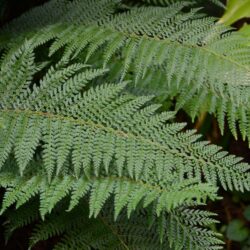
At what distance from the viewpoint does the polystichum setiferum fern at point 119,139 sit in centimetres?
134

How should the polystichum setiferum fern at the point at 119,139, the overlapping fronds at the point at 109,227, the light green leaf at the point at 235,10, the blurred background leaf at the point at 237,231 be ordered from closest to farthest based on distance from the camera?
the polystichum setiferum fern at the point at 119,139 → the overlapping fronds at the point at 109,227 → the light green leaf at the point at 235,10 → the blurred background leaf at the point at 237,231

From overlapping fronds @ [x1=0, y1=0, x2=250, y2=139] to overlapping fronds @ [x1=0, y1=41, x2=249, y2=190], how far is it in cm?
16

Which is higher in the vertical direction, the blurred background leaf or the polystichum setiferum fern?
the polystichum setiferum fern


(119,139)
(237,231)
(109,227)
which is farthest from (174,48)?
(237,231)

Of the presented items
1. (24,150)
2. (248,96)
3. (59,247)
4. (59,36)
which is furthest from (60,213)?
(248,96)

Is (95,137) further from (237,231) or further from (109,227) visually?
(237,231)

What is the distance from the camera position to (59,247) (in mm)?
1551

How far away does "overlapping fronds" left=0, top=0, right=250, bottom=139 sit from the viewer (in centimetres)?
158

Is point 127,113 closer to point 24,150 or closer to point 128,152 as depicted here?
point 128,152

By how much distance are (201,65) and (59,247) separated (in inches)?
30.0

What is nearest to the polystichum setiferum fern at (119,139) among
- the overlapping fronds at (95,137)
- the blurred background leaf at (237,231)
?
the overlapping fronds at (95,137)

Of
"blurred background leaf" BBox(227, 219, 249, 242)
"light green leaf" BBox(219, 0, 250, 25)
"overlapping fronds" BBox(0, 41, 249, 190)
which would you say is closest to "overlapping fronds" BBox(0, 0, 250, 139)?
"overlapping fronds" BBox(0, 41, 249, 190)

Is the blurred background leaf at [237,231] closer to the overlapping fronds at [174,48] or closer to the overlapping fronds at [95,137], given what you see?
the overlapping fronds at [174,48]

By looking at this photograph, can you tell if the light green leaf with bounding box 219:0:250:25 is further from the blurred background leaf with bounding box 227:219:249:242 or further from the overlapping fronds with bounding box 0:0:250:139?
the blurred background leaf with bounding box 227:219:249:242
